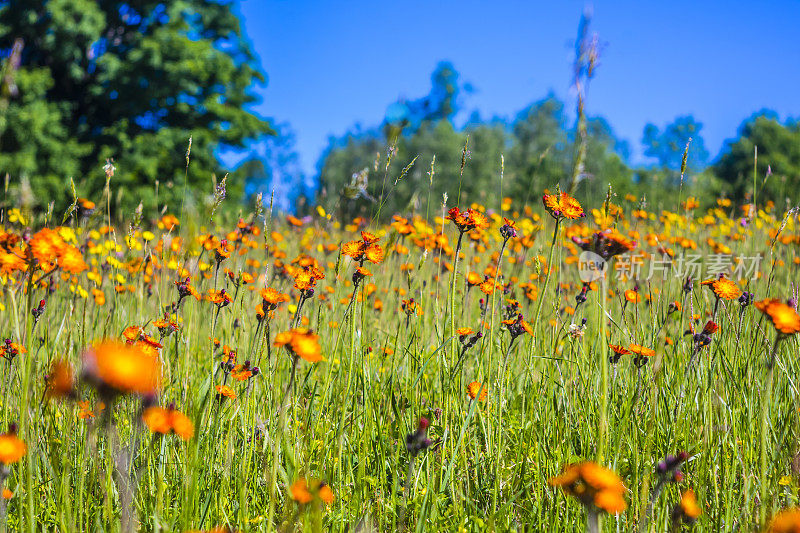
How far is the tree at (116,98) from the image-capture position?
46.7 feet

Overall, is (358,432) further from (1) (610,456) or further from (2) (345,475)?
(1) (610,456)

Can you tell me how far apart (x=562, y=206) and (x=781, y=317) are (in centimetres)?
57

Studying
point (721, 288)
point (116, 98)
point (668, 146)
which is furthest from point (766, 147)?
point (721, 288)

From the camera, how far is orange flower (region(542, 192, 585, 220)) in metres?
1.42

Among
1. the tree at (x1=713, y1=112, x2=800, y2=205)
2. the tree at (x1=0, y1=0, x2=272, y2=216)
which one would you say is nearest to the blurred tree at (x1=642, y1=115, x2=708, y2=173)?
the tree at (x1=713, y1=112, x2=800, y2=205)

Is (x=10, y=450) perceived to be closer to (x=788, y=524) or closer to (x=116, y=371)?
(x=116, y=371)

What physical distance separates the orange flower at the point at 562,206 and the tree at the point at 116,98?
14.1 meters

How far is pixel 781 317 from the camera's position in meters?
1.07

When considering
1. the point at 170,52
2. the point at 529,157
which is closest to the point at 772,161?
the point at 529,157

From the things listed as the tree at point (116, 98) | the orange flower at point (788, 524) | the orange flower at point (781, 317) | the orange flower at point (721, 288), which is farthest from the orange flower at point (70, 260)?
the tree at point (116, 98)

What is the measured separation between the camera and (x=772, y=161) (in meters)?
38.3

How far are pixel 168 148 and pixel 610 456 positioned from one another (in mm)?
16750

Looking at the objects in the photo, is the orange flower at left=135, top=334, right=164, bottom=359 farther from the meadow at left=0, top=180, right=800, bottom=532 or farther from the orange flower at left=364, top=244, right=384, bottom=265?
the orange flower at left=364, top=244, right=384, bottom=265

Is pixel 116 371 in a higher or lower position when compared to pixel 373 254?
lower
